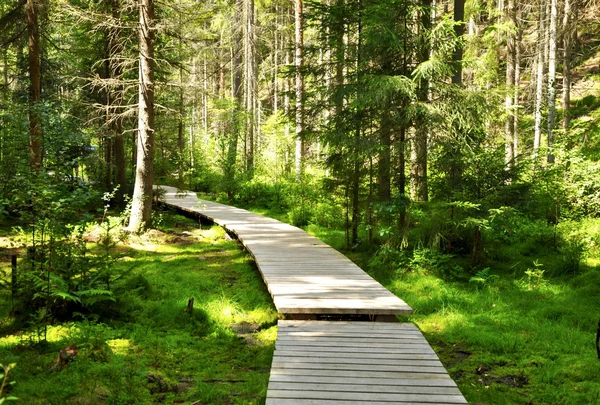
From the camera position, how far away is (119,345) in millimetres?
5781

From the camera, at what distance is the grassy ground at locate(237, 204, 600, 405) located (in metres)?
5.02

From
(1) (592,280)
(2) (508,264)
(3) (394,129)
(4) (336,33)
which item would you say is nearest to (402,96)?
(3) (394,129)

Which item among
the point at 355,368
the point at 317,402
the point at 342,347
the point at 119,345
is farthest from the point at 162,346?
the point at 317,402

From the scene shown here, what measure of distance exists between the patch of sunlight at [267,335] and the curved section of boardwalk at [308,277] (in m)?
0.47

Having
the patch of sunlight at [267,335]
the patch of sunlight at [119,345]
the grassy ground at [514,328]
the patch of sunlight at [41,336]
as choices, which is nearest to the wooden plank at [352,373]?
the grassy ground at [514,328]

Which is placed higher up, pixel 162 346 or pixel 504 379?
pixel 162 346

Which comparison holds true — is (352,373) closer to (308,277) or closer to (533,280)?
(308,277)

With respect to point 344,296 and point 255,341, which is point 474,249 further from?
point 255,341

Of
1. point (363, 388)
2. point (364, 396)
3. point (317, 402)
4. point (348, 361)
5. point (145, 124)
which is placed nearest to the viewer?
point (317, 402)

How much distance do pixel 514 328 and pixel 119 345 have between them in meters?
5.57

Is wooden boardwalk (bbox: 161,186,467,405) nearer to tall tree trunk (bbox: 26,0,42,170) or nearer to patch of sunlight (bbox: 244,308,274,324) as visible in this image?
patch of sunlight (bbox: 244,308,274,324)

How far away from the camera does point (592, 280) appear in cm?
792

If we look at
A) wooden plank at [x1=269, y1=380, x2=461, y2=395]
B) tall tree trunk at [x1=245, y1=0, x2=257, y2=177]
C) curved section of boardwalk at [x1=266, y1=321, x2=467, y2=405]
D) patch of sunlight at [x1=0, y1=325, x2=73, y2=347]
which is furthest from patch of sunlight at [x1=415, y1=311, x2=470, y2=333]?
tall tree trunk at [x1=245, y1=0, x2=257, y2=177]

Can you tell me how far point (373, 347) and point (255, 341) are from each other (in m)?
2.05
